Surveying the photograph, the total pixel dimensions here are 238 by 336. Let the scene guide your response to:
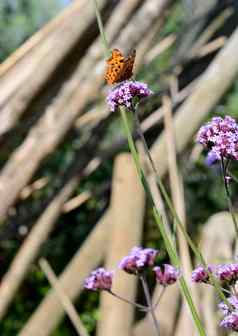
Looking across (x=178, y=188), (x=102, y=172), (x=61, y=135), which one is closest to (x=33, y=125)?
(x=61, y=135)

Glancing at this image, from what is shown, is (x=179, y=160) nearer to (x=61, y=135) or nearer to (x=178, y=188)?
(x=178, y=188)

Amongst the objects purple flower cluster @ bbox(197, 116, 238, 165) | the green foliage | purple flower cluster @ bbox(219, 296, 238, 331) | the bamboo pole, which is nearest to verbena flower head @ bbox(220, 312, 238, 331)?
purple flower cluster @ bbox(219, 296, 238, 331)

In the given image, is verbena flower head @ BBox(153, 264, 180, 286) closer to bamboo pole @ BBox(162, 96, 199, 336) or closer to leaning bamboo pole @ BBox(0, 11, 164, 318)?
bamboo pole @ BBox(162, 96, 199, 336)

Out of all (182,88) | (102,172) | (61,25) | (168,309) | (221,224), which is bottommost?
(168,309)

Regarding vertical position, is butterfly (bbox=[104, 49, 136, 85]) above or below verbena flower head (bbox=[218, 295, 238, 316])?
above

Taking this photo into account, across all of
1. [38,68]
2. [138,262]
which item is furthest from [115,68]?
[38,68]

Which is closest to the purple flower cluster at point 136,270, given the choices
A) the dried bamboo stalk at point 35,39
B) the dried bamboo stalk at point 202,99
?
the dried bamboo stalk at point 35,39

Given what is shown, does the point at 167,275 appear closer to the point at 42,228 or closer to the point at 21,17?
the point at 42,228
